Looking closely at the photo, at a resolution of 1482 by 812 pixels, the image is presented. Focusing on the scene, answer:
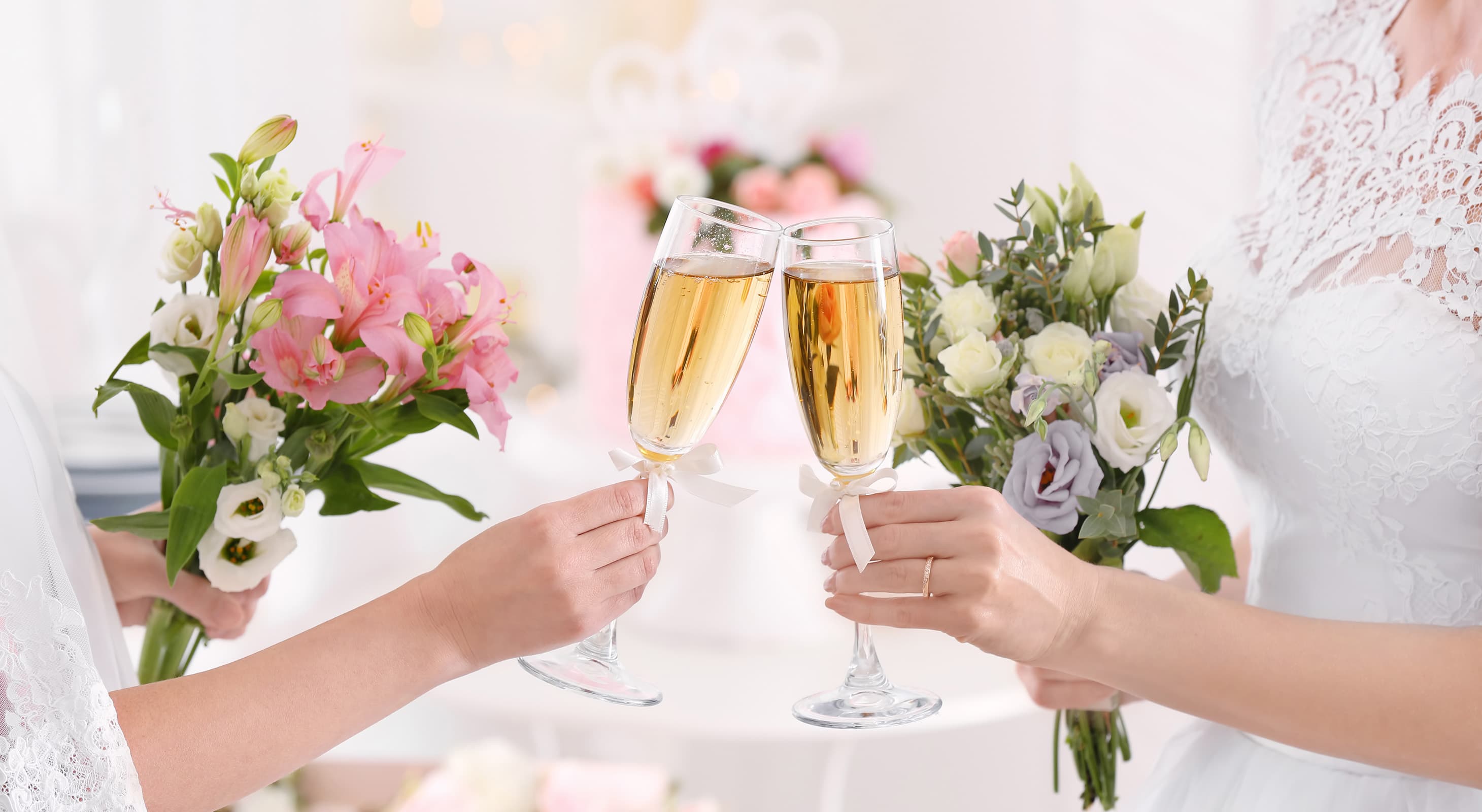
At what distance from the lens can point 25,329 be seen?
124cm

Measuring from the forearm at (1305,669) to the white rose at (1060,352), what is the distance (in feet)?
0.71

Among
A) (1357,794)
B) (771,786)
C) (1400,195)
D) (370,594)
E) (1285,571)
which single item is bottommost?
(771,786)

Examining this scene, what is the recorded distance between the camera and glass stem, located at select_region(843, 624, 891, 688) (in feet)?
3.99

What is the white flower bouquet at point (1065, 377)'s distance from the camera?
3.93 ft

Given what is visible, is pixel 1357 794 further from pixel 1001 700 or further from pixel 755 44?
pixel 755 44

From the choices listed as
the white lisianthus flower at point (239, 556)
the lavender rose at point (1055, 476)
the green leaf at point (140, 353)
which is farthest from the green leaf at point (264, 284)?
the lavender rose at point (1055, 476)

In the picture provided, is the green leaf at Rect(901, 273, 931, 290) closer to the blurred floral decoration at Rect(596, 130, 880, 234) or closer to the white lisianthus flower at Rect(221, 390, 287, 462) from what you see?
the white lisianthus flower at Rect(221, 390, 287, 462)

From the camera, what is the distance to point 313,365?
1.13 metres

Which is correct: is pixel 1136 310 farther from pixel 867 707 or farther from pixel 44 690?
pixel 44 690

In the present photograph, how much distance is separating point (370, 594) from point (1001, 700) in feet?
5.75

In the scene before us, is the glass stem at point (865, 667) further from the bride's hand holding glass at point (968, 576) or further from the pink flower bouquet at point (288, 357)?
the pink flower bouquet at point (288, 357)

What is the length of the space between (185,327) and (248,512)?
20 cm

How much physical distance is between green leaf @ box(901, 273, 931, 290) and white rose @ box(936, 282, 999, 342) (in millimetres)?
79

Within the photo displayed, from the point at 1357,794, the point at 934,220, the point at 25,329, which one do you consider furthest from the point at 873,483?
the point at 934,220
